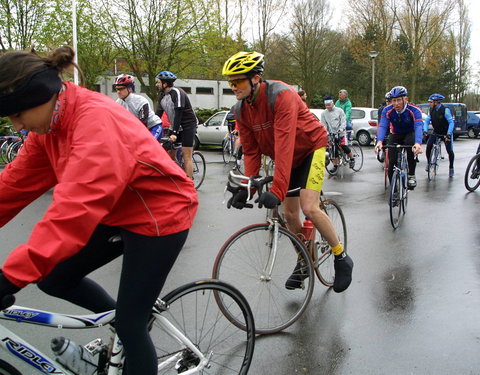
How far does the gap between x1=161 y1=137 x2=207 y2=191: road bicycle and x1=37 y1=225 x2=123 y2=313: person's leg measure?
6.31 m

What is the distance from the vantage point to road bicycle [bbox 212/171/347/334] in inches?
146

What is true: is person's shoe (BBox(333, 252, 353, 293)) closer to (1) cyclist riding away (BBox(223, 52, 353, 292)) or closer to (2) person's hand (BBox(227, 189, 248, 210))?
(1) cyclist riding away (BBox(223, 52, 353, 292))

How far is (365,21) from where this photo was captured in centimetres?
4209

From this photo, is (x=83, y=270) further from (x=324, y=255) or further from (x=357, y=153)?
(x=357, y=153)

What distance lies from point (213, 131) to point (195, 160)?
9.25m

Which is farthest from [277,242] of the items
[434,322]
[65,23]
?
[65,23]

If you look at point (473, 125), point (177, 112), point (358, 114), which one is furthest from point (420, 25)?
point (177, 112)

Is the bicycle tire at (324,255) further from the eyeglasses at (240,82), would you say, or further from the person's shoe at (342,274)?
the eyeglasses at (240,82)

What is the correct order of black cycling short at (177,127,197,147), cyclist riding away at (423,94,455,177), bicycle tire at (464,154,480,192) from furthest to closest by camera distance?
cyclist riding away at (423,94,455,177)
bicycle tire at (464,154,480,192)
black cycling short at (177,127,197,147)

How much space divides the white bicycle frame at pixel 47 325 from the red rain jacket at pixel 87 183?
0.45 meters

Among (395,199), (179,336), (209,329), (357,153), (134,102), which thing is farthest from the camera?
(357,153)

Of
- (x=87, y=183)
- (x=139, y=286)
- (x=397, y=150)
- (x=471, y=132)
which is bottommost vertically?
(x=471, y=132)

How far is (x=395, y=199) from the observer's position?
711 centimetres

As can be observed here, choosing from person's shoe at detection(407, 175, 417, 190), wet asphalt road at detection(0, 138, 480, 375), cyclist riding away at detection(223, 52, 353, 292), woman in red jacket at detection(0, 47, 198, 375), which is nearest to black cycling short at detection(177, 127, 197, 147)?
wet asphalt road at detection(0, 138, 480, 375)
